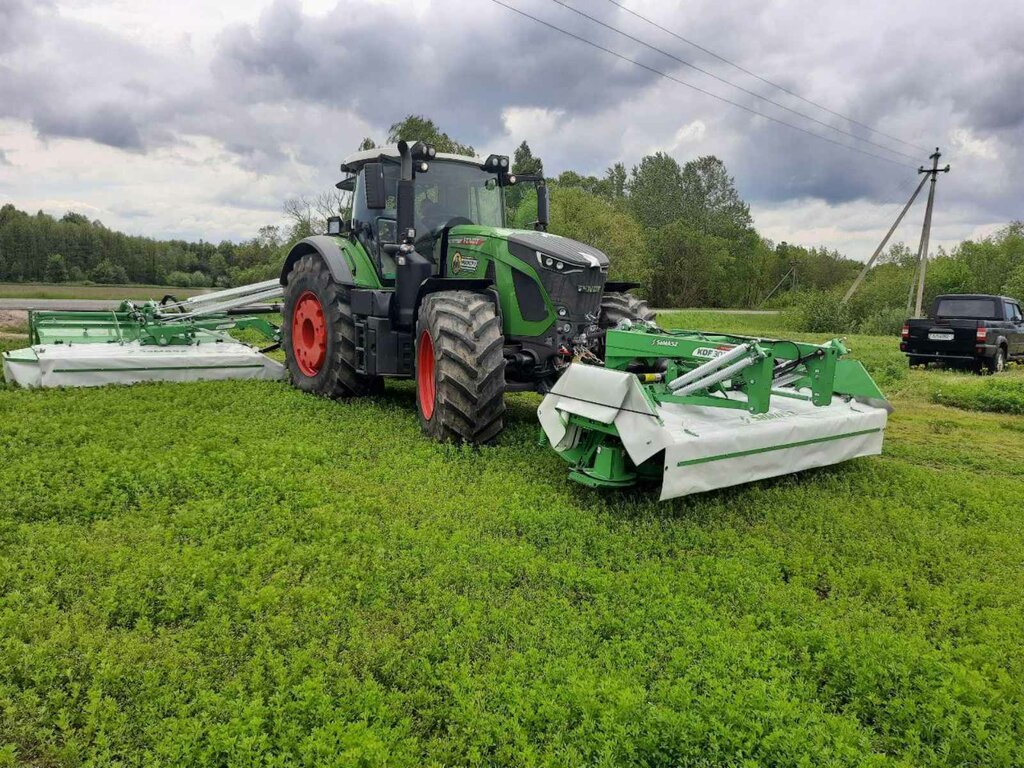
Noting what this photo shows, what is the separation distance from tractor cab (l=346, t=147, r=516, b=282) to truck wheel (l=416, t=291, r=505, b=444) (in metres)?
1.48

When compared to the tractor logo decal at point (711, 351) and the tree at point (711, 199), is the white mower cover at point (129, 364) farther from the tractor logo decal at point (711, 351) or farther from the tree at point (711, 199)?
the tree at point (711, 199)

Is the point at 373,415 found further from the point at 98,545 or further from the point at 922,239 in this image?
the point at 922,239

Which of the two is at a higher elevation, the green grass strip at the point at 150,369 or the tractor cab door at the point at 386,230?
the tractor cab door at the point at 386,230

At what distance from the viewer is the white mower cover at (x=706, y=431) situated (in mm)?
4621

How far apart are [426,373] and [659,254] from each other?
150 feet

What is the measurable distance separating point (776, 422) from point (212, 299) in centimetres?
796

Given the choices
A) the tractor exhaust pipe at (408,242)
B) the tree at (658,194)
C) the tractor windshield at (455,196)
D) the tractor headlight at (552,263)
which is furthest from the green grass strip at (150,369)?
the tree at (658,194)

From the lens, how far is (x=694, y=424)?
500cm

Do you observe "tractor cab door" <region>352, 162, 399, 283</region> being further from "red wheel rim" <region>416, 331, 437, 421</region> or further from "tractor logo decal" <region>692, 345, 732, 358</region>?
"tractor logo decal" <region>692, 345, 732, 358</region>

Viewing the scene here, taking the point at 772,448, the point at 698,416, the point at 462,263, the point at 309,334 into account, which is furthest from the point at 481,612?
the point at 309,334

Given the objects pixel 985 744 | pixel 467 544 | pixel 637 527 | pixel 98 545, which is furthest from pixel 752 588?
pixel 98 545

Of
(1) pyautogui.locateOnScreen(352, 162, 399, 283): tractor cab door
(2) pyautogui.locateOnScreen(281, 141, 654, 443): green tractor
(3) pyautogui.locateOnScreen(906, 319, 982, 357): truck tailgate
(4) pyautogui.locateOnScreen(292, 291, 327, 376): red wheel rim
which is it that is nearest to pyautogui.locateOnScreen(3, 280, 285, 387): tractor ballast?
(4) pyautogui.locateOnScreen(292, 291, 327, 376): red wheel rim

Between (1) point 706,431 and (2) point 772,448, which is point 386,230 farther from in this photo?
(2) point 772,448

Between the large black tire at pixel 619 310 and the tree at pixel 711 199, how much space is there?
166 feet
